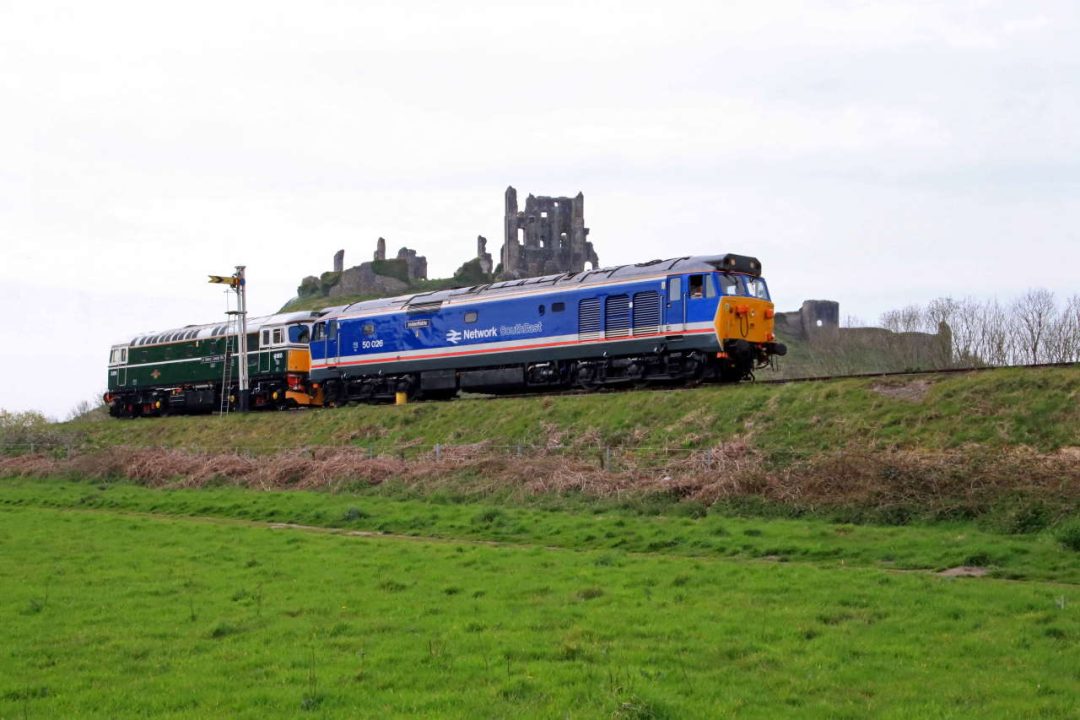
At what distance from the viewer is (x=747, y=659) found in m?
9.50

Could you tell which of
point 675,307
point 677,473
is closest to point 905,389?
point 677,473

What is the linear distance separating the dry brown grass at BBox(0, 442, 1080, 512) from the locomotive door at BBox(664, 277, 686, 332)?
16.4ft

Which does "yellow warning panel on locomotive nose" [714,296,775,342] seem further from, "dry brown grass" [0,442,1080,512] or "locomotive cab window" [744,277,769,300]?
"dry brown grass" [0,442,1080,512]

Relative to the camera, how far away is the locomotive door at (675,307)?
2797cm

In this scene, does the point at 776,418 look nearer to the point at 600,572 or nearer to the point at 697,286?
the point at 697,286

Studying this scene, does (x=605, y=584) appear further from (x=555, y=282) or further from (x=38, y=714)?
(x=555, y=282)

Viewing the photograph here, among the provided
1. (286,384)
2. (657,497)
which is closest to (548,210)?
(286,384)

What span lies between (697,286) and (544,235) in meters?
113

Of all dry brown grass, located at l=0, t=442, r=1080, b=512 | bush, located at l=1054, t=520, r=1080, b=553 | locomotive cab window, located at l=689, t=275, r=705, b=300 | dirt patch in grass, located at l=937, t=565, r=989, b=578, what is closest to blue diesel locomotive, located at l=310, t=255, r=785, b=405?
locomotive cab window, located at l=689, t=275, r=705, b=300

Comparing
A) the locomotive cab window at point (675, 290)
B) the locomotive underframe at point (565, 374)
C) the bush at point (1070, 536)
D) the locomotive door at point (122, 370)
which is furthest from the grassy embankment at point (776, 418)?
the locomotive door at point (122, 370)

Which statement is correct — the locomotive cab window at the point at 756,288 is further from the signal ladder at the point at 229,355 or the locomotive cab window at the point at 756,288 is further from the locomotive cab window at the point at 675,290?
the signal ladder at the point at 229,355

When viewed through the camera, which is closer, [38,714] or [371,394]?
[38,714]

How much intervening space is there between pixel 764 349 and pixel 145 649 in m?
21.6

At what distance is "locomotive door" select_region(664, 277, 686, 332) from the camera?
1101 inches
